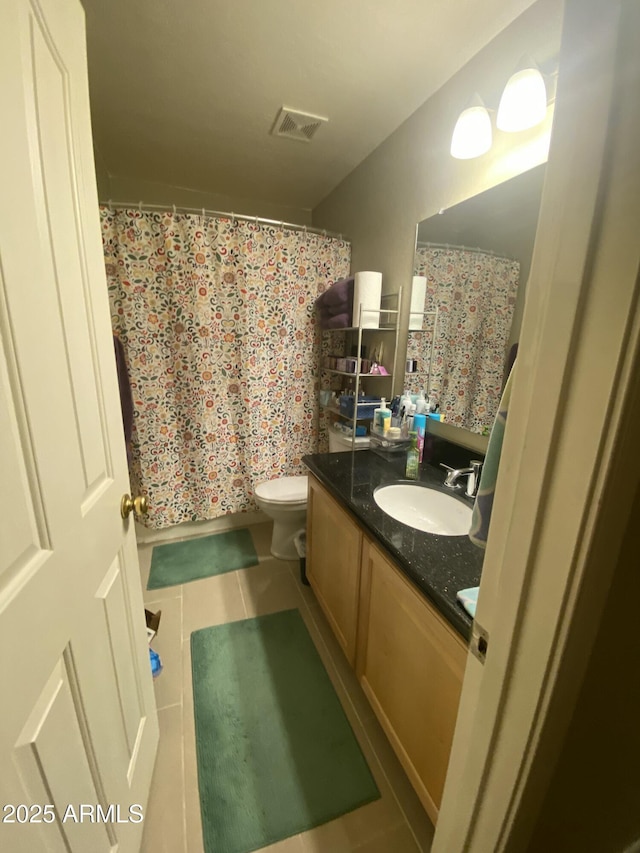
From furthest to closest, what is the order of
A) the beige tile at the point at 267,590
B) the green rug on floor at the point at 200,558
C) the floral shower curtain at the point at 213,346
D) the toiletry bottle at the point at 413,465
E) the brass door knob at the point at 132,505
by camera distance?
the green rug on floor at the point at 200,558, the floral shower curtain at the point at 213,346, the beige tile at the point at 267,590, the toiletry bottle at the point at 413,465, the brass door knob at the point at 132,505

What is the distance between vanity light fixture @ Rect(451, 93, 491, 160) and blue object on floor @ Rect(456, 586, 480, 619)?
145 centimetres

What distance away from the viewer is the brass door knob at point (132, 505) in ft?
2.81

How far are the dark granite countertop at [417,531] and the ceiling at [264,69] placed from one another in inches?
59.7

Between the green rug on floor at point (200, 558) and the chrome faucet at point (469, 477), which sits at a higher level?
the chrome faucet at point (469, 477)

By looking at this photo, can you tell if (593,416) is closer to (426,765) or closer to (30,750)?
(30,750)

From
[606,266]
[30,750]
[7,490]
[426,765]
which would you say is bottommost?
[426,765]

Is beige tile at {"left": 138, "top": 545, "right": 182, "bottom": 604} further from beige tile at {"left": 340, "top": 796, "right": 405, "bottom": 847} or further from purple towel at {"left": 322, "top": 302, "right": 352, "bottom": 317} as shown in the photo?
purple towel at {"left": 322, "top": 302, "right": 352, "bottom": 317}

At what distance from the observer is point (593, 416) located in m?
0.35

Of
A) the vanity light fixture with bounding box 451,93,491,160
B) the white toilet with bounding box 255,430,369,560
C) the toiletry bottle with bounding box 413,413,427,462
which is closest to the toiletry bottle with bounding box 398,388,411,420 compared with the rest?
the toiletry bottle with bounding box 413,413,427,462

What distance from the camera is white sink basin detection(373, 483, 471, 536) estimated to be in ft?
4.10

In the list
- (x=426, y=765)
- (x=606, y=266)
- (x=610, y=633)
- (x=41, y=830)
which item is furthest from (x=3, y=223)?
(x=426, y=765)

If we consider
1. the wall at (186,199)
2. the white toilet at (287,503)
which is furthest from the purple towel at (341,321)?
the wall at (186,199)

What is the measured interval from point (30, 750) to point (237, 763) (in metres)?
0.93

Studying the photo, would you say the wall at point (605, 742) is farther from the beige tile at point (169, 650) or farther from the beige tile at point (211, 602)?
the beige tile at point (211, 602)
